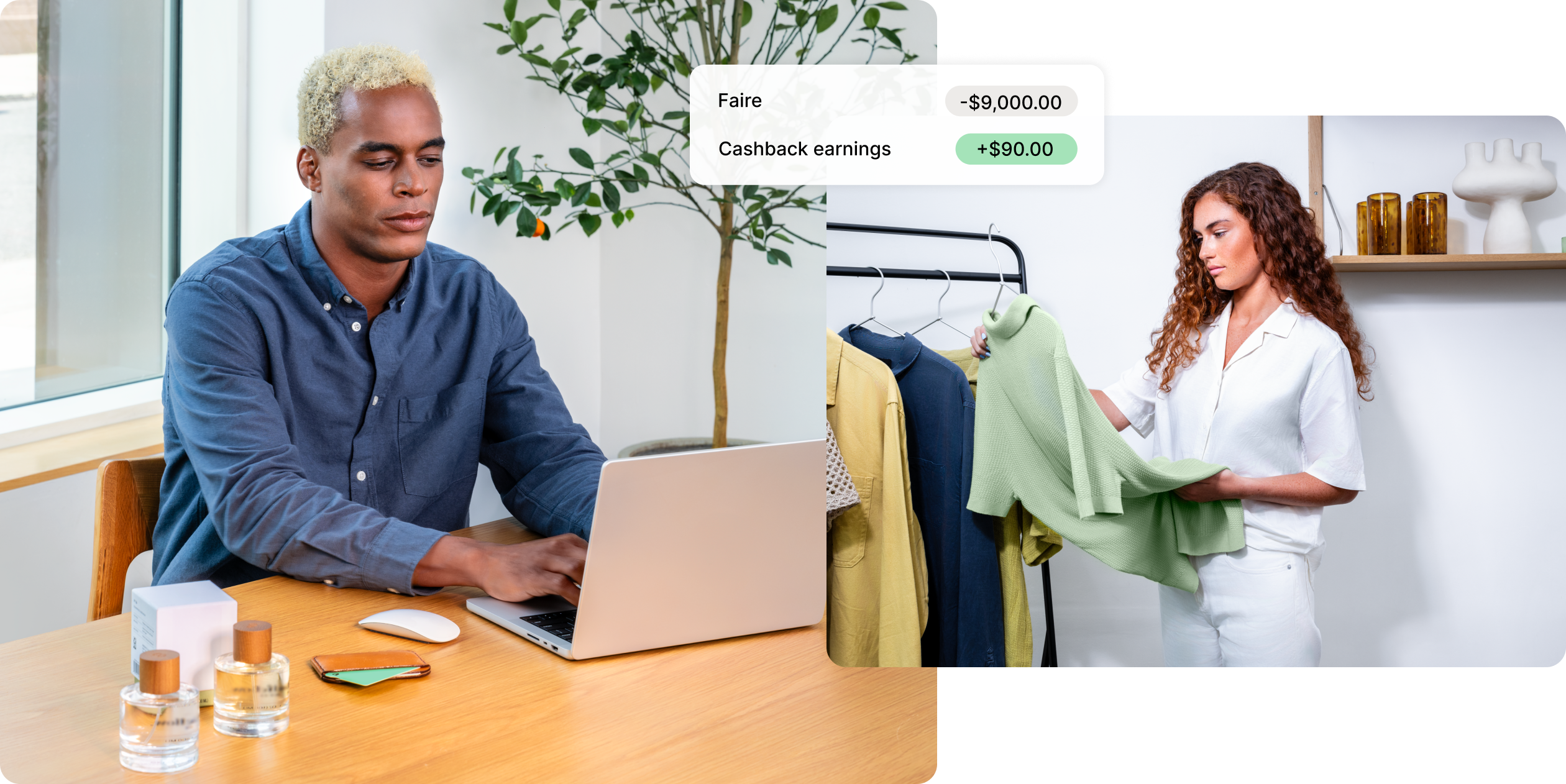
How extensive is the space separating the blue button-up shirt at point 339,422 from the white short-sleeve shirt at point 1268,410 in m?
0.75

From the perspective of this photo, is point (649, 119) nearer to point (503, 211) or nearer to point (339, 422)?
point (503, 211)

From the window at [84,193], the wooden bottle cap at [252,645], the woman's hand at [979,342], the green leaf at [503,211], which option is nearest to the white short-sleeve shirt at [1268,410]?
the woman's hand at [979,342]

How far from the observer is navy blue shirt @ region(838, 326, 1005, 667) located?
0.94 m

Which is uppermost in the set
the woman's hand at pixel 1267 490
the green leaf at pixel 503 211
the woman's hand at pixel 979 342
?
the green leaf at pixel 503 211

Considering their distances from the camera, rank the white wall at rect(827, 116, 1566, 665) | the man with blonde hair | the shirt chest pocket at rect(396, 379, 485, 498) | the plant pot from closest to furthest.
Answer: the white wall at rect(827, 116, 1566, 665)
the man with blonde hair
the shirt chest pocket at rect(396, 379, 485, 498)
the plant pot

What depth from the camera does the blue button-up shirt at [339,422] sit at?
1.28 meters

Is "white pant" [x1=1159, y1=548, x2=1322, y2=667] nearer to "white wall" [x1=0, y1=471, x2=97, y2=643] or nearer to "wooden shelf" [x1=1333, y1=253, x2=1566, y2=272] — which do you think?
"wooden shelf" [x1=1333, y1=253, x2=1566, y2=272]

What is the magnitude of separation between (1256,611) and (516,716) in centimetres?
61

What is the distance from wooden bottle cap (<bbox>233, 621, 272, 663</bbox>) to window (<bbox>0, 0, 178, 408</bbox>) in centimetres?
144

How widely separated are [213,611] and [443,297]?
2.75 feet

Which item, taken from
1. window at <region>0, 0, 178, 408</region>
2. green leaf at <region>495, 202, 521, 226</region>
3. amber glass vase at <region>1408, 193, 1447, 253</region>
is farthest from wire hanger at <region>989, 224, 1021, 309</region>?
window at <region>0, 0, 178, 408</region>

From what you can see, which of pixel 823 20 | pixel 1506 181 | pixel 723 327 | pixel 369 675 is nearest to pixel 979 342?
pixel 1506 181

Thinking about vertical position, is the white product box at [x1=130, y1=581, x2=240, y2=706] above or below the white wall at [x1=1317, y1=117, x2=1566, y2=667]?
below

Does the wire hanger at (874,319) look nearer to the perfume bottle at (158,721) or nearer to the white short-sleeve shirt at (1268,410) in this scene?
the white short-sleeve shirt at (1268,410)
